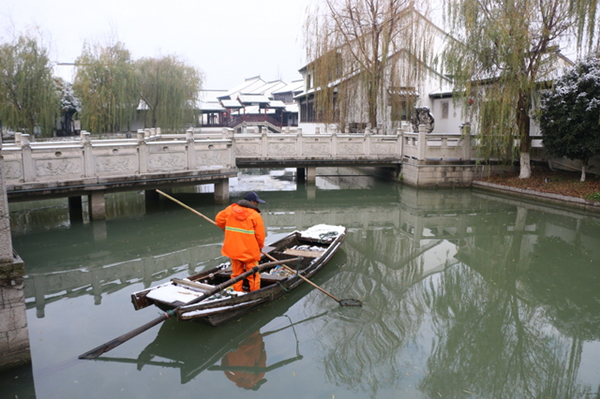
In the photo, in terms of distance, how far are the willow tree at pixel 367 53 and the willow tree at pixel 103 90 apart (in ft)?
35.8

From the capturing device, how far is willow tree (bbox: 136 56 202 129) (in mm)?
26203

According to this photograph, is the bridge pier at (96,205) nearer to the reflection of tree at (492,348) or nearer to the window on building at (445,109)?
the reflection of tree at (492,348)

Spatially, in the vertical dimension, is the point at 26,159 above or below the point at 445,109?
below

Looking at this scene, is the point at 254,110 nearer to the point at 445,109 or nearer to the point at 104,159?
the point at 445,109

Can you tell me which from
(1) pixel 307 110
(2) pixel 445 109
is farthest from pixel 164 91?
(2) pixel 445 109

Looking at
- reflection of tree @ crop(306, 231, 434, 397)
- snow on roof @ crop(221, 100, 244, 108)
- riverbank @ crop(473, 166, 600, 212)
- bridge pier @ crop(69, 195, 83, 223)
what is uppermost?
snow on roof @ crop(221, 100, 244, 108)

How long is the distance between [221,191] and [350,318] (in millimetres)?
7676

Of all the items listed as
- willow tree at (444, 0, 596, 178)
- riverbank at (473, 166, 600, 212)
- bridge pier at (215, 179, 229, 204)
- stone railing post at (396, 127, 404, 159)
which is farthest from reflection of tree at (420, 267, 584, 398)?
stone railing post at (396, 127, 404, 159)

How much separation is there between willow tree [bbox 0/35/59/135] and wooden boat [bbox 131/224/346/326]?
1820 centimetres

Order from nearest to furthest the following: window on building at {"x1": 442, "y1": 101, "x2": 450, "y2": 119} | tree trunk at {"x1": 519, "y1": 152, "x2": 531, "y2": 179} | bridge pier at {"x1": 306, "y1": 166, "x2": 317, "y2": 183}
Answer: tree trunk at {"x1": 519, "y1": 152, "x2": 531, "y2": 179} < bridge pier at {"x1": 306, "y1": 166, "x2": 317, "y2": 183} < window on building at {"x1": 442, "y1": 101, "x2": 450, "y2": 119}

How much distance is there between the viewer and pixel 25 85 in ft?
68.0

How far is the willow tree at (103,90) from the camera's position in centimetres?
2367

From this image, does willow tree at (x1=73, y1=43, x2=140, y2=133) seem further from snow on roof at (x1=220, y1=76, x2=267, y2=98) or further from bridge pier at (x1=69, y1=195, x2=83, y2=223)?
snow on roof at (x1=220, y1=76, x2=267, y2=98)

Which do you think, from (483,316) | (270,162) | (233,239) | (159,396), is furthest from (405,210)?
(159,396)
